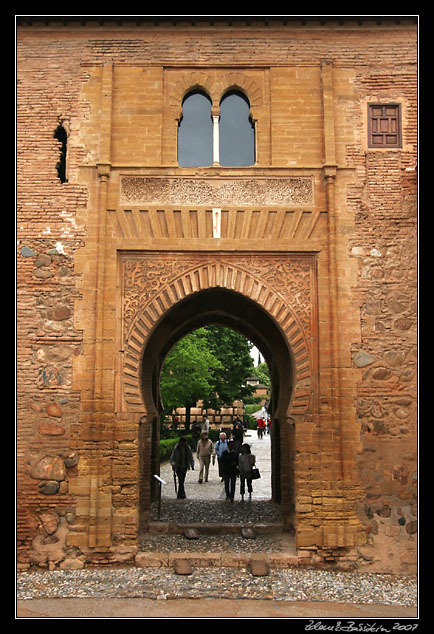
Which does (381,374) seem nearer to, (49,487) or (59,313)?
(59,313)

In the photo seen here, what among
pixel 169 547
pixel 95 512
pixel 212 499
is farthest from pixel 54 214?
pixel 212 499

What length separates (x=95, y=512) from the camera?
8.05m

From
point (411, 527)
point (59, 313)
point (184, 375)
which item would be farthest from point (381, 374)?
point (184, 375)

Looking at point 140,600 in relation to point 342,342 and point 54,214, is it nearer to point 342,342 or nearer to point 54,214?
point 342,342

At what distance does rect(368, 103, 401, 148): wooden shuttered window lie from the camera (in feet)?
29.1

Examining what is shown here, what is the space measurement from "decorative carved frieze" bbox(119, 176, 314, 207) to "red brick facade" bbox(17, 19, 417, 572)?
0.9 inches

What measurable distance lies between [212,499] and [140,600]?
622 centimetres

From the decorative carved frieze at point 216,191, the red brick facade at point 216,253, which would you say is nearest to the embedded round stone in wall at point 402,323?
the red brick facade at point 216,253

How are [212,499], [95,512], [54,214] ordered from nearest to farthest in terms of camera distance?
[95,512]
[54,214]
[212,499]

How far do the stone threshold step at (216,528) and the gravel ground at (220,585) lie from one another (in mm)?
1715

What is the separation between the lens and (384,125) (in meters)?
8.92

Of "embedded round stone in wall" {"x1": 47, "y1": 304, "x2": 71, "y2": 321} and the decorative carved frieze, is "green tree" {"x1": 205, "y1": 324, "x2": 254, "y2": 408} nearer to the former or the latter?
the decorative carved frieze

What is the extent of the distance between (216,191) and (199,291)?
1.62m

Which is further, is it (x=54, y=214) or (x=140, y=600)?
(x=54, y=214)
